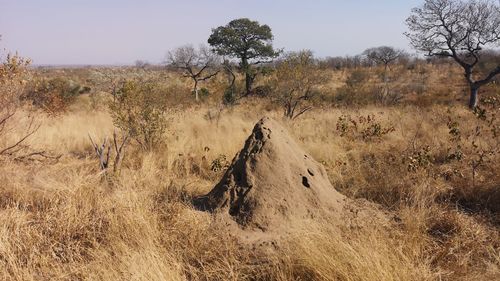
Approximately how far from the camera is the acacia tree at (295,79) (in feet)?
43.5

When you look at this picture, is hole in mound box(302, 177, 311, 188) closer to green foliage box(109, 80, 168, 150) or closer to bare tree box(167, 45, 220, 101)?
green foliage box(109, 80, 168, 150)

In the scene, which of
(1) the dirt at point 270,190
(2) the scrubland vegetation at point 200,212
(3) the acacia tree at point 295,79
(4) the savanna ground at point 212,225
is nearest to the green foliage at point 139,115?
(2) the scrubland vegetation at point 200,212

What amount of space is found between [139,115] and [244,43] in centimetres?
1946

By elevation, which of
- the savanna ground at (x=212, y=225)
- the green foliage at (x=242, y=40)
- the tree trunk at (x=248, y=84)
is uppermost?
the green foliage at (x=242, y=40)

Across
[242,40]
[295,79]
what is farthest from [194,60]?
[295,79]

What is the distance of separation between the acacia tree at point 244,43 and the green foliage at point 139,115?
17811 mm

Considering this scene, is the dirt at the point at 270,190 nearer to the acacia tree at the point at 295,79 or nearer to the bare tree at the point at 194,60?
the acacia tree at the point at 295,79

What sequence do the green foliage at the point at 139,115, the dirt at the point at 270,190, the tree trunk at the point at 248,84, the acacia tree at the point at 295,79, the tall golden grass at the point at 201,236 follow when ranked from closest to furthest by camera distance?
1. the tall golden grass at the point at 201,236
2. the dirt at the point at 270,190
3. the green foliage at the point at 139,115
4. the acacia tree at the point at 295,79
5. the tree trunk at the point at 248,84

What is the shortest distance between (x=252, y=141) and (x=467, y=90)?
72.9 ft

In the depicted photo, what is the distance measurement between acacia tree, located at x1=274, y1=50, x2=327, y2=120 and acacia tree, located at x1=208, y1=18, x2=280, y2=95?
39.8ft

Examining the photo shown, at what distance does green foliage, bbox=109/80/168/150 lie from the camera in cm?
808

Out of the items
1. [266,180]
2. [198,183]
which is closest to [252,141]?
[266,180]

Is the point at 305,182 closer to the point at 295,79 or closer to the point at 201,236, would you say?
the point at 201,236

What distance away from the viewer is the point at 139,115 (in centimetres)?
817
